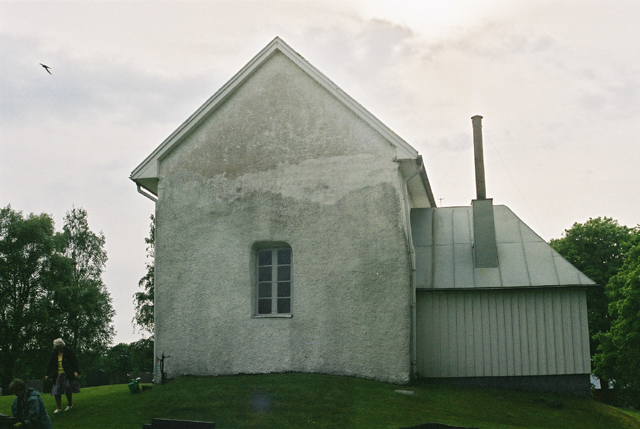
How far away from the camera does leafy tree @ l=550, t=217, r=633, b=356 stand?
3234 cm


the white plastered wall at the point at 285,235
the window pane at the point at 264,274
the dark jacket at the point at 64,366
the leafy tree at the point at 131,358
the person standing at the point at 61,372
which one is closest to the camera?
the person standing at the point at 61,372

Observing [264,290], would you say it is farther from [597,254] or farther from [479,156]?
[597,254]

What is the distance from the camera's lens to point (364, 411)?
12.8 meters

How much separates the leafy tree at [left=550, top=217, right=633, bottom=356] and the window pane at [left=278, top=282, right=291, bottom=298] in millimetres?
20488

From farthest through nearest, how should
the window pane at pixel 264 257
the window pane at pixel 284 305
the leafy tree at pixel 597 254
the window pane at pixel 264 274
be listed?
the leafy tree at pixel 597 254 < the window pane at pixel 264 257 < the window pane at pixel 264 274 < the window pane at pixel 284 305

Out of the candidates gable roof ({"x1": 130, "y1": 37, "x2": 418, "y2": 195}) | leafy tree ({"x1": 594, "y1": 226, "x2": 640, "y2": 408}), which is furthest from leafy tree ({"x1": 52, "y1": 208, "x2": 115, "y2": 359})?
leafy tree ({"x1": 594, "y1": 226, "x2": 640, "y2": 408})

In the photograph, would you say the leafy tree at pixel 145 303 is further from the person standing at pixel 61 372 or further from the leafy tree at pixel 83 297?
the person standing at pixel 61 372

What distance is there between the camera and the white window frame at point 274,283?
16812 millimetres

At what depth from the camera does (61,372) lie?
46.1 ft

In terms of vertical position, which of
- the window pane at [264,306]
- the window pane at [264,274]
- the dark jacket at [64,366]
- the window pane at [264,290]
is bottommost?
the dark jacket at [64,366]

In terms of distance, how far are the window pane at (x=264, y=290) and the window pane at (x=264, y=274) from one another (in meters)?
0.13

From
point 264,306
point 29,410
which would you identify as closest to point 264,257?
point 264,306

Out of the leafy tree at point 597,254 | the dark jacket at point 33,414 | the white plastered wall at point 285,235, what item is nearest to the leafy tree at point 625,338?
the leafy tree at point 597,254

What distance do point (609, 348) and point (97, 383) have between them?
69.3 feet
